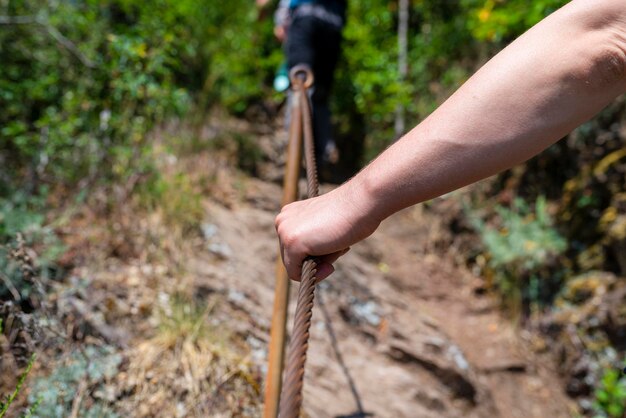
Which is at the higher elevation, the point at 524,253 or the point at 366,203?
→ the point at 524,253

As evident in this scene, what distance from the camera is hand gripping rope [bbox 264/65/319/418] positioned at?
726 millimetres

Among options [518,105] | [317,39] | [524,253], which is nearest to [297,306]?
[518,105]

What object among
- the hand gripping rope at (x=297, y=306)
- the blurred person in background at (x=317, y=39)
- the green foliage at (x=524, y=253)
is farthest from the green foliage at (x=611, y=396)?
the hand gripping rope at (x=297, y=306)

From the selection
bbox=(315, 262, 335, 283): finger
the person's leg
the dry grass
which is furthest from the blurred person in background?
bbox=(315, 262, 335, 283): finger

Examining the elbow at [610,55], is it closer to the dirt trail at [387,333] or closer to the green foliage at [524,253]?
the dirt trail at [387,333]

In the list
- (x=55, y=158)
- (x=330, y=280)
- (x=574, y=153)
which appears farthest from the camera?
(x=574, y=153)

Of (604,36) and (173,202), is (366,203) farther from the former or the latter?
(173,202)

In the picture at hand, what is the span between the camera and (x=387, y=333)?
301cm

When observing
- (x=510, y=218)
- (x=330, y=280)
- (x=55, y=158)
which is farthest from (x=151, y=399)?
(x=510, y=218)

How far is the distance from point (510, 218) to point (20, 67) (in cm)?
393

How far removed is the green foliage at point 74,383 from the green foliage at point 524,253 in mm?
2950

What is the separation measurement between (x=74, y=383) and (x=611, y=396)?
3.05 metres

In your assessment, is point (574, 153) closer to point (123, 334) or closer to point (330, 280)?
point (330, 280)

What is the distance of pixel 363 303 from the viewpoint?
3.17 m
